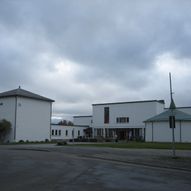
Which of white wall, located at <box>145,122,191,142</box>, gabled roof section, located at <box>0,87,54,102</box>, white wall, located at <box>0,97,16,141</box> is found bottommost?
white wall, located at <box>145,122,191,142</box>

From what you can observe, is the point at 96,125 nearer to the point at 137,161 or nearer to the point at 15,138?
the point at 15,138

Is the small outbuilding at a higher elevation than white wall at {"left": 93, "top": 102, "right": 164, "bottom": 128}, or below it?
below

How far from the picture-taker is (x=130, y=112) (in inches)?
3226

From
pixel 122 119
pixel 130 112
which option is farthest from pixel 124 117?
pixel 130 112

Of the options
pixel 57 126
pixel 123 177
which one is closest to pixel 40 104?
pixel 57 126

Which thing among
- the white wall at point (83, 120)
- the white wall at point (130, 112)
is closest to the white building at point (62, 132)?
the white wall at point (130, 112)

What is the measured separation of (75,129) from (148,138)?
26734 mm

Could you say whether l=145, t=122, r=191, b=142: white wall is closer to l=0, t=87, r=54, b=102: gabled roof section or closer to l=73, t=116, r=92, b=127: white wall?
l=0, t=87, r=54, b=102: gabled roof section

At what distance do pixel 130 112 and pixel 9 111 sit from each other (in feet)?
110

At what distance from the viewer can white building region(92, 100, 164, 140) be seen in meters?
79.4

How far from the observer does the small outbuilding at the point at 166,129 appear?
60469mm

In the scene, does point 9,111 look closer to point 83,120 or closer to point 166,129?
point 166,129

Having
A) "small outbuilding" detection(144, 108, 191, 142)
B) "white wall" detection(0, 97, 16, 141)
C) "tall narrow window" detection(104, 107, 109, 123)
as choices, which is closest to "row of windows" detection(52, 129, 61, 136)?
A: "tall narrow window" detection(104, 107, 109, 123)

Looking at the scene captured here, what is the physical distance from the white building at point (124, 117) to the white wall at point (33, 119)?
76.4 feet
